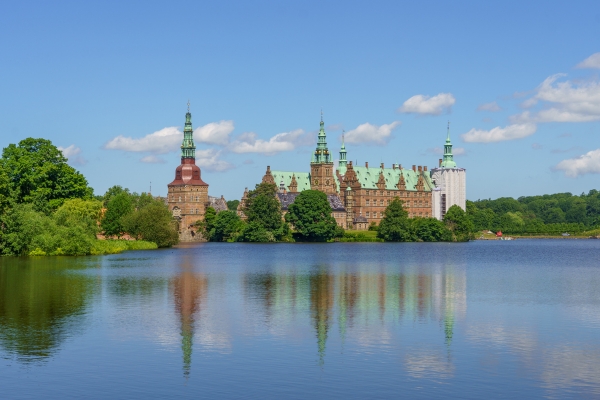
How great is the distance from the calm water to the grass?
27477mm

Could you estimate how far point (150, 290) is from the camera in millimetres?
43625

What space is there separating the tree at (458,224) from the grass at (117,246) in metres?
70.5

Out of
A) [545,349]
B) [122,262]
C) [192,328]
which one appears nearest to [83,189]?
[122,262]

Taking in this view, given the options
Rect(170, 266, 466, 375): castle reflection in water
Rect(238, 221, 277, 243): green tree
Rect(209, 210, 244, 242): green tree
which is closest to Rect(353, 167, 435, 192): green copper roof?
Rect(209, 210, 244, 242): green tree

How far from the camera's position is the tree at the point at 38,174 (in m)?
81.0

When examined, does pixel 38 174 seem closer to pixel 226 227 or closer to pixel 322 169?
pixel 226 227

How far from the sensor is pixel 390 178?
187500mm

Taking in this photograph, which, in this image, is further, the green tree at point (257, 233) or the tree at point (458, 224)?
the tree at point (458, 224)

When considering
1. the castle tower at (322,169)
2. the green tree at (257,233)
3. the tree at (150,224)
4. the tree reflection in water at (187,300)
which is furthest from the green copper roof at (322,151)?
the tree reflection in water at (187,300)

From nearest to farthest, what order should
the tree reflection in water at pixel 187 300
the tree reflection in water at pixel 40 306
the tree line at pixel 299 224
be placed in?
the tree reflection in water at pixel 187 300, the tree reflection in water at pixel 40 306, the tree line at pixel 299 224

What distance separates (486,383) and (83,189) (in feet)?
235

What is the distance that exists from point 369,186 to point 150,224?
90.1m

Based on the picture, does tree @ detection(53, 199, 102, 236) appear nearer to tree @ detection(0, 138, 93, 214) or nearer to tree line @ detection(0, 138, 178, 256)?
tree line @ detection(0, 138, 178, 256)

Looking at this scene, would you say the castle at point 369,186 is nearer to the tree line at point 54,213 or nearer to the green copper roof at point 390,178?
the green copper roof at point 390,178
